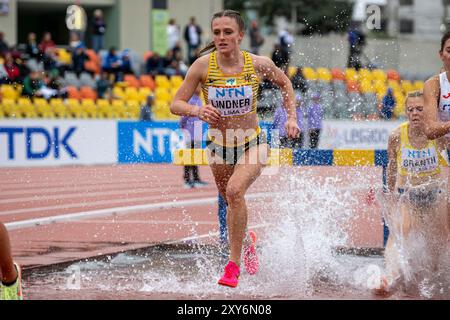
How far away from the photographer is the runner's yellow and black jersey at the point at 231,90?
7023 mm

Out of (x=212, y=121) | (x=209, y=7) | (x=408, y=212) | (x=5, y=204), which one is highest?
(x=209, y=7)

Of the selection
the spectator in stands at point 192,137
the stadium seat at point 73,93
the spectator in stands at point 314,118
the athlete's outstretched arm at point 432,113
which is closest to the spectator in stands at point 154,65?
the stadium seat at point 73,93

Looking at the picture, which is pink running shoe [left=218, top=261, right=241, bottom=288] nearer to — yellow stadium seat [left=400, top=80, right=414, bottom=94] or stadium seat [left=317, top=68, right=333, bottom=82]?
stadium seat [left=317, top=68, right=333, bottom=82]

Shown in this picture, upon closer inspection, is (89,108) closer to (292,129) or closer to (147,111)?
(147,111)

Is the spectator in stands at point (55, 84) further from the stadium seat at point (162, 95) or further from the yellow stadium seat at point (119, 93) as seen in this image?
the stadium seat at point (162, 95)

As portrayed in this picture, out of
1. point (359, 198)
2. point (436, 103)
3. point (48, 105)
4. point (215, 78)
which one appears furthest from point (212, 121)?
point (48, 105)

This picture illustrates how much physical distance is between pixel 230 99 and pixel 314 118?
41.6ft

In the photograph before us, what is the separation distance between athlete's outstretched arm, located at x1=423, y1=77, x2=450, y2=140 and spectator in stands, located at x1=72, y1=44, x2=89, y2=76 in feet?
57.4

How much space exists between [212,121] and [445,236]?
205 cm

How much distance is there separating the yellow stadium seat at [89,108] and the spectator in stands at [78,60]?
205cm

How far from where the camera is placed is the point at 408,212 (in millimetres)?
7258

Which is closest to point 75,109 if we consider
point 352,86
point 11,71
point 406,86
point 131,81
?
point 11,71

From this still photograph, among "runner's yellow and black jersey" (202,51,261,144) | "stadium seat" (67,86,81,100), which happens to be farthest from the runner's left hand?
"stadium seat" (67,86,81,100)
